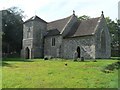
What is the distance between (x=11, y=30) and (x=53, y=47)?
15.9 metres

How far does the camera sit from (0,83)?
509 inches

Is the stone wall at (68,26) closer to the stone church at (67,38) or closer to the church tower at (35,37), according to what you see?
the stone church at (67,38)

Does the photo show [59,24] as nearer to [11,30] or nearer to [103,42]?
[103,42]

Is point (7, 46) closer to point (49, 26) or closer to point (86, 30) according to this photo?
point (49, 26)

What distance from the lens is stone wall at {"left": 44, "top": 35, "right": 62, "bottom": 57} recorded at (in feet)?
153

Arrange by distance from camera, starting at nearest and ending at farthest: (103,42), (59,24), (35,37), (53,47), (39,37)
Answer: (103,42)
(53,47)
(59,24)
(35,37)
(39,37)

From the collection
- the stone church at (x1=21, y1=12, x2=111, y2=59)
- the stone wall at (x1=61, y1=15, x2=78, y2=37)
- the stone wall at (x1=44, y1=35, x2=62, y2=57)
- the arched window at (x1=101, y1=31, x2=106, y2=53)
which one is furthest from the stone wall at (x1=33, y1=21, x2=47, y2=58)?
the arched window at (x1=101, y1=31, x2=106, y2=53)

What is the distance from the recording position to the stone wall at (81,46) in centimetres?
4119

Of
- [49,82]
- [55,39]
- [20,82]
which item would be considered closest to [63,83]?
[49,82]

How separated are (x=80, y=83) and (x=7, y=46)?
50650 mm

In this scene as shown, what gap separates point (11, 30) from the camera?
5947cm

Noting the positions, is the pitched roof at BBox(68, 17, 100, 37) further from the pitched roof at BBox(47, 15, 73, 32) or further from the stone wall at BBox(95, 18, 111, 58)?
the pitched roof at BBox(47, 15, 73, 32)

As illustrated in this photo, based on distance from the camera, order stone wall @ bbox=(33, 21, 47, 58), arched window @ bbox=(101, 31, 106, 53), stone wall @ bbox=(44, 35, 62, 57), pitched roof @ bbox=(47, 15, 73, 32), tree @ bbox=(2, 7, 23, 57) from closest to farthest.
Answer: arched window @ bbox=(101, 31, 106, 53)
stone wall @ bbox=(44, 35, 62, 57)
pitched roof @ bbox=(47, 15, 73, 32)
stone wall @ bbox=(33, 21, 47, 58)
tree @ bbox=(2, 7, 23, 57)

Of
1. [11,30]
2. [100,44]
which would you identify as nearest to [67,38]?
[100,44]
